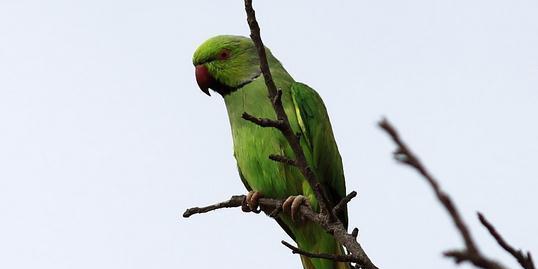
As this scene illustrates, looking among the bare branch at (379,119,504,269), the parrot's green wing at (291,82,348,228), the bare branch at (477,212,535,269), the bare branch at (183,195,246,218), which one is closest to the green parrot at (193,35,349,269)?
the parrot's green wing at (291,82,348,228)

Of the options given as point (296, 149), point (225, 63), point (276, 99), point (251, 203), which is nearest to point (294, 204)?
point (251, 203)

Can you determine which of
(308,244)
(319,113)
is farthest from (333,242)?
(319,113)

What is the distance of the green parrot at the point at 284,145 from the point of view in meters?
5.07

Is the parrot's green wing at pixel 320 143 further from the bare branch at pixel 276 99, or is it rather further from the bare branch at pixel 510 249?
the bare branch at pixel 510 249

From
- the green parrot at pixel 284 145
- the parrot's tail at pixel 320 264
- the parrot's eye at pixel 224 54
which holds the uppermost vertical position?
the parrot's eye at pixel 224 54

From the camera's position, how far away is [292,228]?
17.5 feet

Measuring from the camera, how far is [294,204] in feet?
15.4

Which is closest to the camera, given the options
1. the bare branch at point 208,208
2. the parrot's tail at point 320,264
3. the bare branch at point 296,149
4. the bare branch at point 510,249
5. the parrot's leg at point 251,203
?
the bare branch at point 510,249

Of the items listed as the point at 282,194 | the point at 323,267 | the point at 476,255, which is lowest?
the point at 323,267

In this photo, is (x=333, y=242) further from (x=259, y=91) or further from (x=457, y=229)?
(x=457, y=229)

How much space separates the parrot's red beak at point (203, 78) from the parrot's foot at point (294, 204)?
148cm

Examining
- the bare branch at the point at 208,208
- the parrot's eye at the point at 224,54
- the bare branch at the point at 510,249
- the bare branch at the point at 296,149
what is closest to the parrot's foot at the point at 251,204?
the bare branch at the point at 208,208

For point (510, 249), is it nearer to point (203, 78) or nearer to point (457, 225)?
point (457, 225)

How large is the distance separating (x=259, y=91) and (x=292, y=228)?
1024 mm
